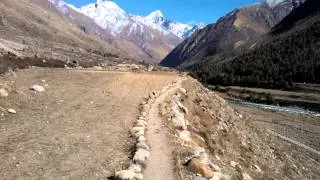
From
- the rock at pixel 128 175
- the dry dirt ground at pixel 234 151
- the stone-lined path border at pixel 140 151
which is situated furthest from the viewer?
the dry dirt ground at pixel 234 151

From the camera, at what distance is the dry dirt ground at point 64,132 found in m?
17.9

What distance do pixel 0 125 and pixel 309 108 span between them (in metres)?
119

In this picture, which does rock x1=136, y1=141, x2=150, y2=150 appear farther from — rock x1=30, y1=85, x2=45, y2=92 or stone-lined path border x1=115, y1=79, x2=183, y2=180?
rock x1=30, y1=85, x2=45, y2=92

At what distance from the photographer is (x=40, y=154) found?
19.0 m

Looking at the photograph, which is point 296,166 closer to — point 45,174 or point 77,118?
point 77,118

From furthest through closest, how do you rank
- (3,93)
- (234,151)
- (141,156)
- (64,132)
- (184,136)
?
(234,151) → (3,93) → (184,136) → (64,132) → (141,156)

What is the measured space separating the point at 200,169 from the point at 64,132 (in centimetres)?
649

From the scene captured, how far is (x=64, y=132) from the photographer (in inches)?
895

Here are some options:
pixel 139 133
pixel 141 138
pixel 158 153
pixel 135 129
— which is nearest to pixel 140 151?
pixel 158 153

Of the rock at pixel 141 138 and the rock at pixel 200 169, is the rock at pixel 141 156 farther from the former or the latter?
the rock at pixel 141 138

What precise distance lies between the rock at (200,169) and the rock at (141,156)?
5.66 feet

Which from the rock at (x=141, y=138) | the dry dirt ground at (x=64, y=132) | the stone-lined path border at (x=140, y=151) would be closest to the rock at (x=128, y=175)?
the stone-lined path border at (x=140, y=151)

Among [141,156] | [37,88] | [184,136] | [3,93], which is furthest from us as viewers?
[37,88]

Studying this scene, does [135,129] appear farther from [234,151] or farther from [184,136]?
[234,151]
